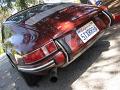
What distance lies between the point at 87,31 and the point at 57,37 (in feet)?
2.24

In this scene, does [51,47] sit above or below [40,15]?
below

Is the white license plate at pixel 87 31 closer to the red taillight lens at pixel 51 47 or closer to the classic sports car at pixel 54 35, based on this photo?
the classic sports car at pixel 54 35

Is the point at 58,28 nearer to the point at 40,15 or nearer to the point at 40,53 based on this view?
the point at 40,53

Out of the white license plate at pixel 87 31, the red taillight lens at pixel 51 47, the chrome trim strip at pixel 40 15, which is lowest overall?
the white license plate at pixel 87 31

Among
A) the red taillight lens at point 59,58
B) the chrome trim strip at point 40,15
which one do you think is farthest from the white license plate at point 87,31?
the chrome trim strip at point 40,15

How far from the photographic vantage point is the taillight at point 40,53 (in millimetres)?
3734

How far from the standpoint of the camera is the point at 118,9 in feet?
20.7

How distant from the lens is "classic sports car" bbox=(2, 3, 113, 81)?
378cm

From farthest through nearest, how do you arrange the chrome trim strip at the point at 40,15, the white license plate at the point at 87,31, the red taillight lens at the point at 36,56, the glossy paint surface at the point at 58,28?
the chrome trim strip at the point at 40,15 → the white license plate at the point at 87,31 → the glossy paint surface at the point at 58,28 → the red taillight lens at the point at 36,56

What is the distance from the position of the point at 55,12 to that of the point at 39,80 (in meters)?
1.33

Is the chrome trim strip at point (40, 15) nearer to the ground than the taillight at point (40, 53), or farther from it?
farther from it

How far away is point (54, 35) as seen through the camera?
389cm

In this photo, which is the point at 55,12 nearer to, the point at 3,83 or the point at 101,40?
the point at 101,40

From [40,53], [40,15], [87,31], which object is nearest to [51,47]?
[40,53]
